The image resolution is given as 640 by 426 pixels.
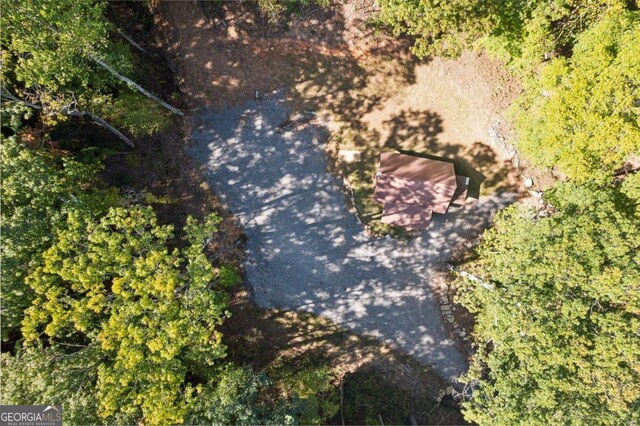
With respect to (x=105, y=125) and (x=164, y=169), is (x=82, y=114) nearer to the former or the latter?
(x=105, y=125)

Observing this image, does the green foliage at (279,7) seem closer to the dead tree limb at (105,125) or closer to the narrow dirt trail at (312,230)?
the narrow dirt trail at (312,230)

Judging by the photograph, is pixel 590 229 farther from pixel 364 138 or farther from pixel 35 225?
pixel 35 225

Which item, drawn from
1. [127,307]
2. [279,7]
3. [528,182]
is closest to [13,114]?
[127,307]

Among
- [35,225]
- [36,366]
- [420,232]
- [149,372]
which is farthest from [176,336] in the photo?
[420,232]

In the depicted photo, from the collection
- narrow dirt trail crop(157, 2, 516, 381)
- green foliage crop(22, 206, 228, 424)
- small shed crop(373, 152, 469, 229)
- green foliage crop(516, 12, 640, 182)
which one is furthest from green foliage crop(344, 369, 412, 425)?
green foliage crop(516, 12, 640, 182)

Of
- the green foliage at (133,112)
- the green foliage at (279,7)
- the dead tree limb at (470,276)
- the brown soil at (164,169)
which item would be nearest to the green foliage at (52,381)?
the brown soil at (164,169)

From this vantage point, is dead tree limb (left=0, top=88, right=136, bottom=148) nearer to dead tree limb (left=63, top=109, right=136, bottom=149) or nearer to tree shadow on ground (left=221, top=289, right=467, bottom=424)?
dead tree limb (left=63, top=109, right=136, bottom=149)
